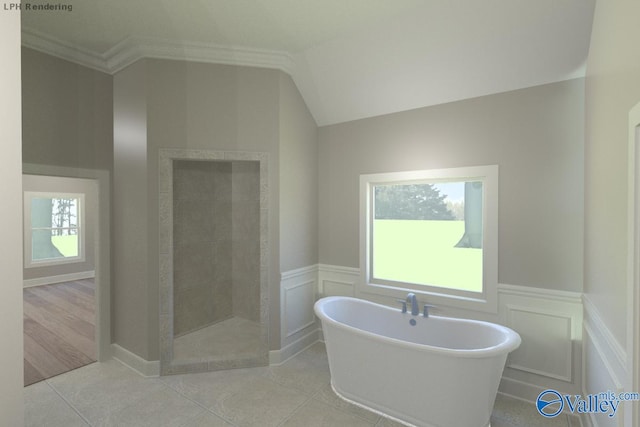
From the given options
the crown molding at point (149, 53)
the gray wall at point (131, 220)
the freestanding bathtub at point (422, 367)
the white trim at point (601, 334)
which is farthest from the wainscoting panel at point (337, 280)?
the crown molding at point (149, 53)

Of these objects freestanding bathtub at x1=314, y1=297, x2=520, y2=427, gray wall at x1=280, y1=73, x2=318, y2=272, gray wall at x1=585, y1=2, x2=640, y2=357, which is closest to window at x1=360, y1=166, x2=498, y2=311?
freestanding bathtub at x1=314, y1=297, x2=520, y2=427

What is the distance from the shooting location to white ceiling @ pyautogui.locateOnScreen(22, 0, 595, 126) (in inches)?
82.4

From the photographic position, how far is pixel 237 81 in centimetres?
277

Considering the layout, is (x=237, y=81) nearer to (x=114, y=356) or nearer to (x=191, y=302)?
(x=191, y=302)

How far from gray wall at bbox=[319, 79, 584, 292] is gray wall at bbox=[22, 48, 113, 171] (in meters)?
2.73

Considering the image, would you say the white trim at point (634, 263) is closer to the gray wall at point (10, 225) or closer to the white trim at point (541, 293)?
the white trim at point (541, 293)

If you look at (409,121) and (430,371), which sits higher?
(409,121)

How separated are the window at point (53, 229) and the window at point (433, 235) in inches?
250

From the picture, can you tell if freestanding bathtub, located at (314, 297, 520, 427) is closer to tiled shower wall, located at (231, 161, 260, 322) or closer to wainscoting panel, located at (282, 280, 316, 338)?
wainscoting panel, located at (282, 280, 316, 338)

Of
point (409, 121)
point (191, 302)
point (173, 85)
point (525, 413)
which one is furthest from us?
point (191, 302)

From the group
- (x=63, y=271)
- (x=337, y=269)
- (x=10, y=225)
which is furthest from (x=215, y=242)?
(x=63, y=271)

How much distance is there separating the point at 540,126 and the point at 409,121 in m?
1.03

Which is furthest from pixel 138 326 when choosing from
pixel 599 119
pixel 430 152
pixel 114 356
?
pixel 599 119

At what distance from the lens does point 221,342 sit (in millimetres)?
3295
